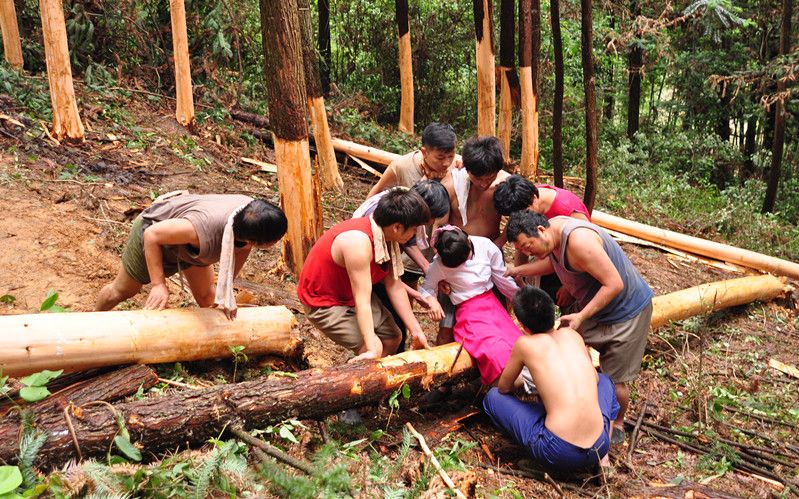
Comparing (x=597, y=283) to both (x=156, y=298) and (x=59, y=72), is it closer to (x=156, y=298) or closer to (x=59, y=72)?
(x=156, y=298)

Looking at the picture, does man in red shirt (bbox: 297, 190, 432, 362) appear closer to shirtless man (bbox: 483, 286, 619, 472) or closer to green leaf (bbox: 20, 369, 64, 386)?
shirtless man (bbox: 483, 286, 619, 472)

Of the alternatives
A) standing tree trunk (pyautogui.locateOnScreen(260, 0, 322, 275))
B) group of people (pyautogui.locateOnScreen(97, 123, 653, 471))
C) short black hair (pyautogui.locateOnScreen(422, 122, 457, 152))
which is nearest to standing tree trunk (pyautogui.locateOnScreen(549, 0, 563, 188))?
standing tree trunk (pyautogui.locateOnScreen(260, 0, 322, 275))

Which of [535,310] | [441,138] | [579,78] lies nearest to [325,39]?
[579,78]

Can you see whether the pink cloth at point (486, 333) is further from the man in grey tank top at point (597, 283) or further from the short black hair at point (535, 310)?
the short black hair at point (535, 310)

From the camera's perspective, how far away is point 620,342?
14.9 feet

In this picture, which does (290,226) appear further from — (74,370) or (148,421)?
(148,421)

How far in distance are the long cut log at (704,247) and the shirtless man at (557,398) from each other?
5533mm

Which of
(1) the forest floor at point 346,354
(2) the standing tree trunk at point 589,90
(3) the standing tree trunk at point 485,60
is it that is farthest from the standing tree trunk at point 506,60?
(1) the forest floor at point 346,354

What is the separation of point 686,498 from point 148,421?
119 inches

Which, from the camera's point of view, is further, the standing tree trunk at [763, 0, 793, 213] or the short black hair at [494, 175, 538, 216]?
the standing tree trunk at [763, 0, 793, 213]

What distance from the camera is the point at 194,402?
3.42m

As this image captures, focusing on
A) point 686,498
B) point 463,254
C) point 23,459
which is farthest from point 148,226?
point 686,498

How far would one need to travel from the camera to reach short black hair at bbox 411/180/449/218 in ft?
15.0

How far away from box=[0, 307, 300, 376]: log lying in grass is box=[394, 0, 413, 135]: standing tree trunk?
9440mm
